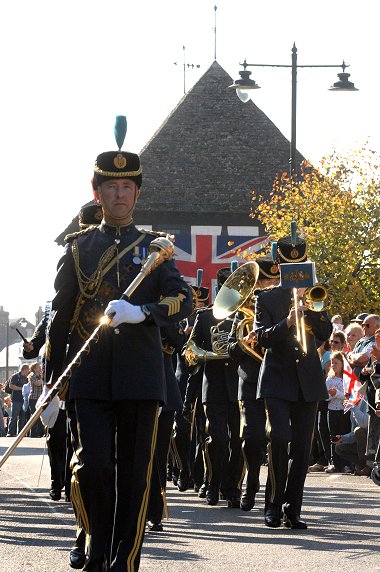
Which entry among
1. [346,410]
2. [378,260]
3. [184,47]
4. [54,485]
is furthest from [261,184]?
[54,485]

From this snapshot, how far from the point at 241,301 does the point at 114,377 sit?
236 inches

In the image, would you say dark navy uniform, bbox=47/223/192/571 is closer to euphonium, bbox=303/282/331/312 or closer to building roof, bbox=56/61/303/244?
euphonium, bbox=303/282/331/312

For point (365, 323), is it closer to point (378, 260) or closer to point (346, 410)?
point (346, 410)

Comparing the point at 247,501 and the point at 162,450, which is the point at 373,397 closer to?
the point at 247,501

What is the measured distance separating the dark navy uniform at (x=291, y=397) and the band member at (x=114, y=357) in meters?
3.87

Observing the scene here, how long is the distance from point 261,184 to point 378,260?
2623 centimetres

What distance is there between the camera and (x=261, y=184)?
67.8 metres

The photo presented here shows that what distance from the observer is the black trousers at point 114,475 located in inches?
331

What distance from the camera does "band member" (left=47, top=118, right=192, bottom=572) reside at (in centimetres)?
843

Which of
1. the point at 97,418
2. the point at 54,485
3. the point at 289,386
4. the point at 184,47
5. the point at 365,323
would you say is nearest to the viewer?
the point at 97,418

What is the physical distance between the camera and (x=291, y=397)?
12570 mm

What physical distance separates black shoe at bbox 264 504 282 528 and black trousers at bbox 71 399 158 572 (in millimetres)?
4148

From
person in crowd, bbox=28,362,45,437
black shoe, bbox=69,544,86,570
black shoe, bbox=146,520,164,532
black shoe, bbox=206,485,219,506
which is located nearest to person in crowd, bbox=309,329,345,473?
black shoe, bbox=206,485,219,506

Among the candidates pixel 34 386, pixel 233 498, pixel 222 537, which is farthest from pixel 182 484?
pixel 34 386
